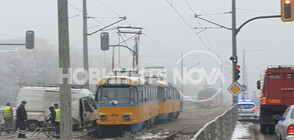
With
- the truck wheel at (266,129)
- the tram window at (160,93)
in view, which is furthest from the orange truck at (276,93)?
the tram window at (160,93)

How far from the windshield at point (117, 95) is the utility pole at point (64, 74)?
36.1 ft

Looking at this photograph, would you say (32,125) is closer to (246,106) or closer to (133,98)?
(133,98)

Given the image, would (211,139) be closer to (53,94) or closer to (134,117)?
(134,117)

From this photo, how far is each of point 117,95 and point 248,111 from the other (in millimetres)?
13707

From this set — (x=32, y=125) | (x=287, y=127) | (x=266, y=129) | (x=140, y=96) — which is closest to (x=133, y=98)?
(x=140, y=96)

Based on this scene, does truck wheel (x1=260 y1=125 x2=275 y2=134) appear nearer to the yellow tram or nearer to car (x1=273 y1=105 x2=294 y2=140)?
the yellow tram

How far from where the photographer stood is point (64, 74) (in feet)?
35.8

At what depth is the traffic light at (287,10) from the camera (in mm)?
20328

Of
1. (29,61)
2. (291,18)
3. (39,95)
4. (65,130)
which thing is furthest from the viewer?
(29,61)

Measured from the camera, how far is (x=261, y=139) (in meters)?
19.1

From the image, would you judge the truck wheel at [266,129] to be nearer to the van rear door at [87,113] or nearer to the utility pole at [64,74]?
the van rear door at [87,113]

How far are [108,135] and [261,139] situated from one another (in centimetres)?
715

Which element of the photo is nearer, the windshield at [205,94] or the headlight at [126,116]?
the headlight at [126,116]

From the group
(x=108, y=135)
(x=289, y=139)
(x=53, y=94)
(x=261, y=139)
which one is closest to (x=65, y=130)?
(x=289, y=139)
